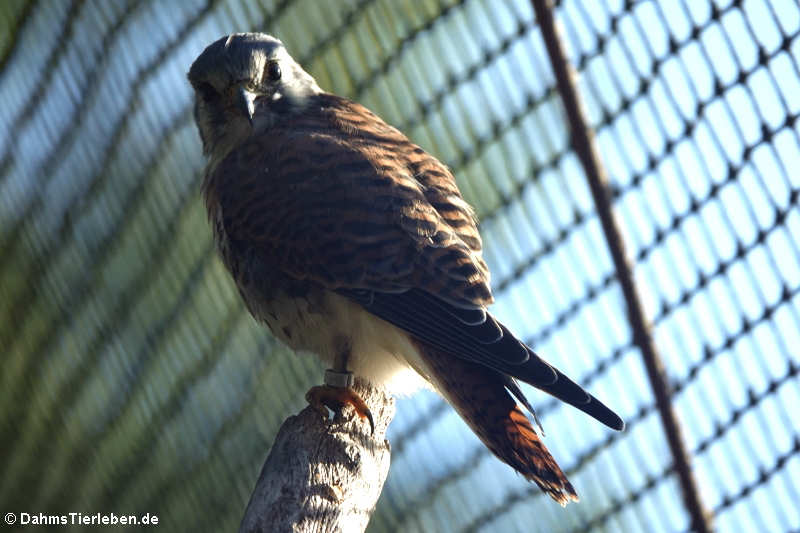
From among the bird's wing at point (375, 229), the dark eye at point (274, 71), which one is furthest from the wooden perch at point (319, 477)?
the dark eye at point (274, 71)

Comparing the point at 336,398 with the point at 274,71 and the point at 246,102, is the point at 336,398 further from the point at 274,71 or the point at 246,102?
the point at 274,71

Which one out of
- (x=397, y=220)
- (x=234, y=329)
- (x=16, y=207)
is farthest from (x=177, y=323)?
(x=397, y=220)

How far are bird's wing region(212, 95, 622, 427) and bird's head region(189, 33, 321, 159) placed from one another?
0.38 ft

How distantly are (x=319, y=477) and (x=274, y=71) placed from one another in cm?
144

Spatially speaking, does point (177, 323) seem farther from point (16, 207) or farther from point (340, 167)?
point (340, 167)

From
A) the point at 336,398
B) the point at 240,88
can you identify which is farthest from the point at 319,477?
the point at 240,88

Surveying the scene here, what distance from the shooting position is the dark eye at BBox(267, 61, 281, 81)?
10.5ft

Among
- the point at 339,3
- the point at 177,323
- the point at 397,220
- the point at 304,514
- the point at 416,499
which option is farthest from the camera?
the point at 177,323

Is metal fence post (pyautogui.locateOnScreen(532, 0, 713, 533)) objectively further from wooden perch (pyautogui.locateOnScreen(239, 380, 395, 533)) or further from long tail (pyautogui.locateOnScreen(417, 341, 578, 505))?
wooden perch (pyautogui.locateOnScreen(239, 380, 395, 533))

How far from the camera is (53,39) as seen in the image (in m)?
4.24

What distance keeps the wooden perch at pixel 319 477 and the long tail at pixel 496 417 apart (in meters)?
0.23

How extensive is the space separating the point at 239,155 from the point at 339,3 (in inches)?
49.1

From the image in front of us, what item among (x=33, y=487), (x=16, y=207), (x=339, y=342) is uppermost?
(x=16, y=207)

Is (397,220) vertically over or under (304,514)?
over
